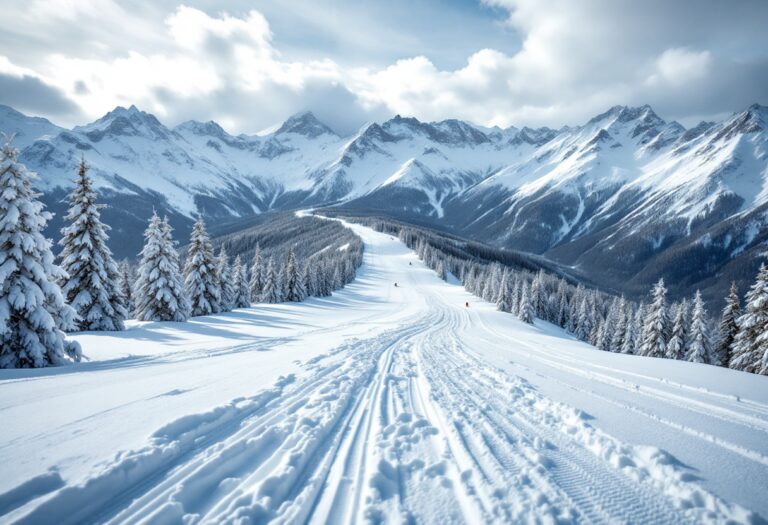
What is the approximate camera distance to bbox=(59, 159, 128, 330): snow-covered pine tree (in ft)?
56.5

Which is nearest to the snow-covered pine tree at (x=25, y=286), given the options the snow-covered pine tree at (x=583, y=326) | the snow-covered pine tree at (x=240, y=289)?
the snow-covered pine tree at (x=240, y=289)

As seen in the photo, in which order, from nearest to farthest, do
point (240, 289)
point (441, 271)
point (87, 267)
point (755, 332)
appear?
point (87, 267), point (755, 332), point (240, 289), point (441, 271)

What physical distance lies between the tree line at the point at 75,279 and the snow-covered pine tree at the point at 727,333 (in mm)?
44961

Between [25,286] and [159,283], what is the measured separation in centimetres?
1330

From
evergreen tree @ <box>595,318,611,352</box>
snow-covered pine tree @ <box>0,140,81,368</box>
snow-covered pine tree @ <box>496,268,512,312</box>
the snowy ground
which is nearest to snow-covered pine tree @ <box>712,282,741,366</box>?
evergreen tree @ <box>595,318,611,352</box>

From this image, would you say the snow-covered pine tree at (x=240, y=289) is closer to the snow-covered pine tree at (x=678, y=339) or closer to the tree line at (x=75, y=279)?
the tree line at (x=75, y=279)

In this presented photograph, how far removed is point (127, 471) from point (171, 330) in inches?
606

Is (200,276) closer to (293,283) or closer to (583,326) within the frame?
(293,283)

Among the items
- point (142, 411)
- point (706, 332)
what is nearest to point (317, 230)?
point (706, 332)

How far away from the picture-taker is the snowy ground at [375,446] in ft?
11.0

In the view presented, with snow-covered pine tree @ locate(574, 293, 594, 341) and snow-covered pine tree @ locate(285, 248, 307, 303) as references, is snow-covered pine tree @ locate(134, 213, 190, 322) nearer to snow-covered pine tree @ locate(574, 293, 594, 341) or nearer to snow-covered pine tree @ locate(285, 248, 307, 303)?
snow-covered pine tree @ locate(285, 248, 307, 303)

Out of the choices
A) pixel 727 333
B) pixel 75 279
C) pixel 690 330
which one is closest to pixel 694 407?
pixel 75 279

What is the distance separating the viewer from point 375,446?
4.67 metres

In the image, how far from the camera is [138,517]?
3.10 metres
